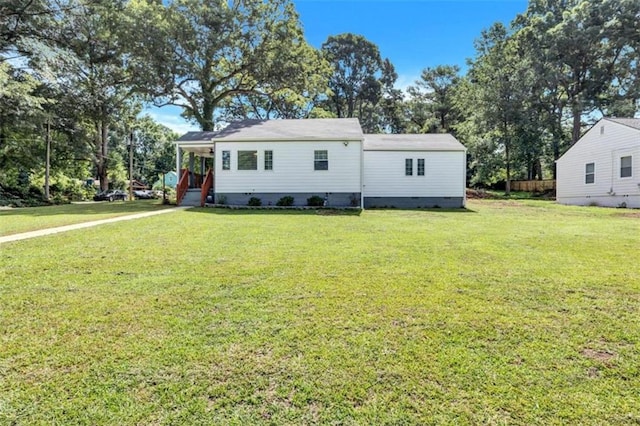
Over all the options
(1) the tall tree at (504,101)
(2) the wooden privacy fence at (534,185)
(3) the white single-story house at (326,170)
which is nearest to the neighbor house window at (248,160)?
(3) the white single-story house at (326,170)

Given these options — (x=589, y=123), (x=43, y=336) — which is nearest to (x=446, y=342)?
(x=43, y=336)

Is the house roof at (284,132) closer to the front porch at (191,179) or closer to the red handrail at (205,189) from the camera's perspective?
the front porch at (191,179)

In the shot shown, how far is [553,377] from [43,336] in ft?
13.2

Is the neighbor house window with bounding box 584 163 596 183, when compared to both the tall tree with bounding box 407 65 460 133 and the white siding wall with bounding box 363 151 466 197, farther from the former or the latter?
the tall tree with bounding box 407 65 460 133

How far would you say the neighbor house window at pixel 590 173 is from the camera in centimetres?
1969

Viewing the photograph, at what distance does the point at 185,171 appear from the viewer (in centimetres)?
1770

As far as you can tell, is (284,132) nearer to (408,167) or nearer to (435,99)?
(408,167)

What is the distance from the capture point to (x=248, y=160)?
55.0ft

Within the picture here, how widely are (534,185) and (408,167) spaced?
62.4ft

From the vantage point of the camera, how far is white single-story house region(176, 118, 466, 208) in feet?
54.4

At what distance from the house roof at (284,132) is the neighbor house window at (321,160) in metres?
0.68

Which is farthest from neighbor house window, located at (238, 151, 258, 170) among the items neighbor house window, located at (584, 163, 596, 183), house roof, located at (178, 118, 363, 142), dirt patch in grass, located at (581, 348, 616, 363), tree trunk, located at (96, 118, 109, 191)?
tree trunk, located at (96, 118, 109, 191)

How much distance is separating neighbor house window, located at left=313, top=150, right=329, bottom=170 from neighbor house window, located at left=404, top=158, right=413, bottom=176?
4.14 m

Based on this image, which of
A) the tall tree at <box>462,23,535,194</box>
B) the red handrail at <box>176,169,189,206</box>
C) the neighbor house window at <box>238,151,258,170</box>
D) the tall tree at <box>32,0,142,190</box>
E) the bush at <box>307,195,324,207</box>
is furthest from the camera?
the tall tree at <box>462,23,535,194</box>
